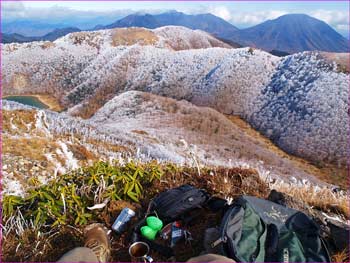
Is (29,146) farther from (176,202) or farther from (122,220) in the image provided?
(176,202)

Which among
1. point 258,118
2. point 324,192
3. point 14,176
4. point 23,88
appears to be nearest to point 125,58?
point 23,88

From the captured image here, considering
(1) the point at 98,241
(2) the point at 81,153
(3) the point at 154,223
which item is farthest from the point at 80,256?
(2) the point at 81,153

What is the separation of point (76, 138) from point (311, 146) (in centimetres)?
1840

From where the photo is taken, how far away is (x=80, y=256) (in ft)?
14.5

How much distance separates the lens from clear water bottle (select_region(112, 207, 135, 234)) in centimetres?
539

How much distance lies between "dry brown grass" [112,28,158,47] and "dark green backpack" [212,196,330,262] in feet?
219

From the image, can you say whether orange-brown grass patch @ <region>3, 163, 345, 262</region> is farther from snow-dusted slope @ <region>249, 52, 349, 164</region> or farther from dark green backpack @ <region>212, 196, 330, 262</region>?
snow-dusted slope @ <region>249, 52, 349, 164</region>

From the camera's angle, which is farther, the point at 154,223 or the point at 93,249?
the point at 154,223

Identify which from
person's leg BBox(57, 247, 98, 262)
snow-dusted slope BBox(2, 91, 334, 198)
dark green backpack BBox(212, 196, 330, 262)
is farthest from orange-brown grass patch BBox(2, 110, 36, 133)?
dark green backpack BBox(212, 196, 330, 262)

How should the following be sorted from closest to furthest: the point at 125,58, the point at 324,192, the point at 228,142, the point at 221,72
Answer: the point at 324,192 → the point at 228,142 → the point at 221,72 → the point at 125,58

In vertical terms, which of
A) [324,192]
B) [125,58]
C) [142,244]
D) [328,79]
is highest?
[142,244]

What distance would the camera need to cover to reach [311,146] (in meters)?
29.3

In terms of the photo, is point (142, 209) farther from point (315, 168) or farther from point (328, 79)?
point (328, 79)

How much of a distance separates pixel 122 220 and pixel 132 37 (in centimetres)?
7010
